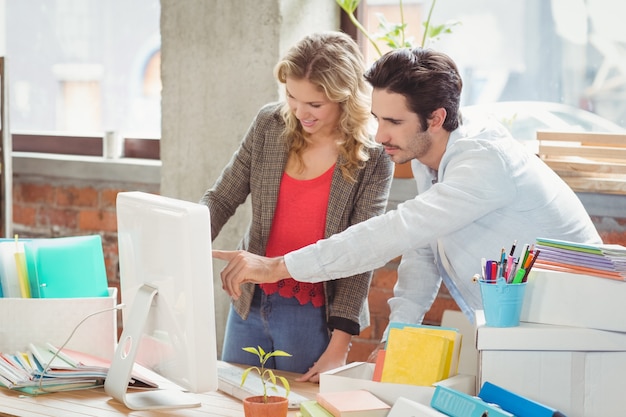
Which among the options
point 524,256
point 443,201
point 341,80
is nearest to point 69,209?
point 341,80

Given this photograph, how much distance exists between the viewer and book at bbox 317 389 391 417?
1.47 metres

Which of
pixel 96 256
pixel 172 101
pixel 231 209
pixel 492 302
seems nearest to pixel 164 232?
pixel 96 256

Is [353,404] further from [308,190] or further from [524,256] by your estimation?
[308,190]

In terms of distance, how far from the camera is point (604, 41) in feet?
9.01

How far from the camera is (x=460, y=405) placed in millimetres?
1370

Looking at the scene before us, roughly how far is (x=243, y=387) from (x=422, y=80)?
780mm

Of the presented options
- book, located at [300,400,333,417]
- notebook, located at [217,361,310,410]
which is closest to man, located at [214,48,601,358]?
notebook, located at [217,361,310,410]

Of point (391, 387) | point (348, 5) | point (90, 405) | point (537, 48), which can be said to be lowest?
point (90, 405)

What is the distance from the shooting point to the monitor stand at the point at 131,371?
173 cm

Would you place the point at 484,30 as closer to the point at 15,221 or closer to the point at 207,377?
the point at 207,377

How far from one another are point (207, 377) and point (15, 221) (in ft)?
8.54

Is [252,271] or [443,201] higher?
[443,201]

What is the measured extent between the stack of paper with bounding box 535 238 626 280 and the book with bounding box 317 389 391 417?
383 mm

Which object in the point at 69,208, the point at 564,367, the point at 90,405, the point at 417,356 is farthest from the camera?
the point at 69,208
